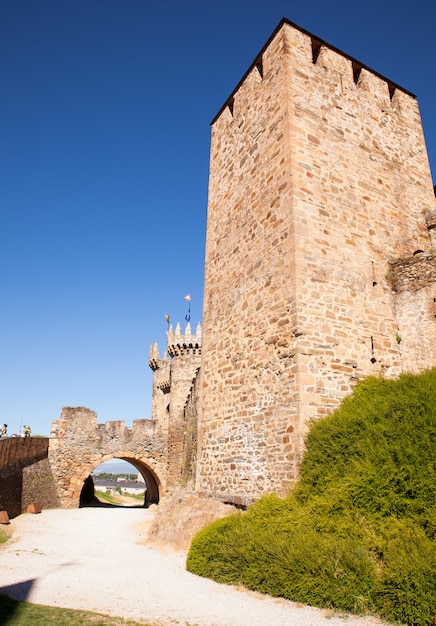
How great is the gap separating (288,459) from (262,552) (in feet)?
6.14

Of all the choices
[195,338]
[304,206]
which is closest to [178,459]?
[195,338]

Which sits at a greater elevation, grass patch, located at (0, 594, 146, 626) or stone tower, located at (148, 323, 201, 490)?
stone tower, located at (148, 323, 201, 490)

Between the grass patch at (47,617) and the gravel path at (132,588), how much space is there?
0.25m

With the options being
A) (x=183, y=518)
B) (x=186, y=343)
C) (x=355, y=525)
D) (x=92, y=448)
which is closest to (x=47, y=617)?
(x=355, y=525)

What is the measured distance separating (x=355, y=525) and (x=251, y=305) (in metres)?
4.88

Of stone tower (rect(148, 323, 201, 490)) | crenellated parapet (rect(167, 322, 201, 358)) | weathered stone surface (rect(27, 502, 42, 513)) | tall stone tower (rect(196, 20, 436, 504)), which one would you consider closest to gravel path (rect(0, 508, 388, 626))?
tall stone tower (rect(196, 20, 436, 504))

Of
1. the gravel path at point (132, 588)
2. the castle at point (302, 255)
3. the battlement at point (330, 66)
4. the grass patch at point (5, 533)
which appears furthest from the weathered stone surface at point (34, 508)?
the battlement at point (330, 66)

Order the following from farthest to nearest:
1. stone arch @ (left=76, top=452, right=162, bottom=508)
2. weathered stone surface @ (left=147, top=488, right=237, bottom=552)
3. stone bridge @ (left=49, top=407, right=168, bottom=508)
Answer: stone arch @ (left=76, top=452, right=162, bottom=508), stone bridge @ (left=49, top=407, right=168, bottom=508), weathered stone surface @ (left=147, top=488, right=237, bottom=552)

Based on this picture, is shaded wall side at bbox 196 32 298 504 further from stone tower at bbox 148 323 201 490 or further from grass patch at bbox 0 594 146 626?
stone tower at bbox 148 323 201 490

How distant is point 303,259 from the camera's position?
27.6 feet

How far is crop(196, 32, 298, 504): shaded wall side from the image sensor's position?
8.16m

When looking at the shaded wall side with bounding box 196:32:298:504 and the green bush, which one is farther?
the shaded wall side with bounding box 196:32:298:504

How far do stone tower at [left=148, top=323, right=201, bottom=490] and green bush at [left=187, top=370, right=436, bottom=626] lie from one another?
10661 mm

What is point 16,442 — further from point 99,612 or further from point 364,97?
point 364,97
